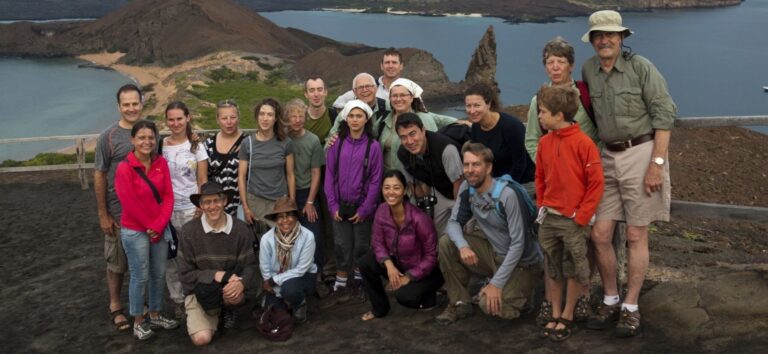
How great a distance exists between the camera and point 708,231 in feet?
35.6

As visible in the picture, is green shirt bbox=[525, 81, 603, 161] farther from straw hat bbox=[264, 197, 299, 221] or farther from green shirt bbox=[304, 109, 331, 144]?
green shirt bbox=[304, 109, 331, 144]

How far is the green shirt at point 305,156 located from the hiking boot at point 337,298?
99cm

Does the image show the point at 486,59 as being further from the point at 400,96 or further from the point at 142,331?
the point at 142,331

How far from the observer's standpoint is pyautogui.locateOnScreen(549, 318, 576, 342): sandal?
5000 millimetres

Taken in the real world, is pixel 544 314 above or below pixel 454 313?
above

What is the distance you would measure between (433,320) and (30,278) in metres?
5.38

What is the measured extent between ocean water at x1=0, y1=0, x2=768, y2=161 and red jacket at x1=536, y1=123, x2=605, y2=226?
41.8 m

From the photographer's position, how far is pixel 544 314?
17.3 ft

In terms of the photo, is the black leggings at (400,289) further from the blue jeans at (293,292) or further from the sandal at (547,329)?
the sandal at (547,329)

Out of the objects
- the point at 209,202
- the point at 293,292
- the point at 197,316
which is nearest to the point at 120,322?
the point at 197,316

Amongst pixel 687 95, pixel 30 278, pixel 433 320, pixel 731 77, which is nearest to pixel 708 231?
pixel 433 320

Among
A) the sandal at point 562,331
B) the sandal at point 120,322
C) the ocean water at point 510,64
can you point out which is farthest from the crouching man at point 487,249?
the ocean water at point 510,64

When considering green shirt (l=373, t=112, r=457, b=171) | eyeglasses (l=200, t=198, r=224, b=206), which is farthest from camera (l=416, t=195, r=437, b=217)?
eyeglasses (l=200, t=198, r=224, b=206)

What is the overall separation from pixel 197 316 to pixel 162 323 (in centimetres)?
53
